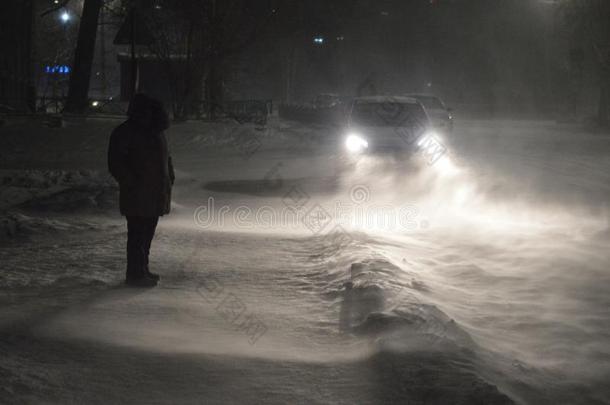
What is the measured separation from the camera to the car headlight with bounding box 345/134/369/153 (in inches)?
731

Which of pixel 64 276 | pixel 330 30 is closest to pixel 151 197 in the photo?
pixel 64 276

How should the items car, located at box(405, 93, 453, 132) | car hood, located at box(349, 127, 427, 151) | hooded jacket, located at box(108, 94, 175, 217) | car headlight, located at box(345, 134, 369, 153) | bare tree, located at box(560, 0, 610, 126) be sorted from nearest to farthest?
hooded jacket, located at box(108, 94, 175, 217), car hood, located at box(349, 127, 427, 151), car headlight, located at box(345, 134, 369, 153), car, located at box(405, 93, 453, 132), bare tree, located at box(560, 0, 610, 126)

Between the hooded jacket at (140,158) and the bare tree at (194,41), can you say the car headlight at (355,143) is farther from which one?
the hooded jacket at (140,158)

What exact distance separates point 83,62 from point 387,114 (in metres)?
11.3

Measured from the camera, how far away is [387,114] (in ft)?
62.8

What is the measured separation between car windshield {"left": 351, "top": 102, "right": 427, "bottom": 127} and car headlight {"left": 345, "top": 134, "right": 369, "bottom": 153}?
359 millimetres

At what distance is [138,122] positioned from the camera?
7.10 meters

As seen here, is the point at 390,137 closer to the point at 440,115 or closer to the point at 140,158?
the point at 440,115

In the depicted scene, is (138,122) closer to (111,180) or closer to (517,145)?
(111,180)

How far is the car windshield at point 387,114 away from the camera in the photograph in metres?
18.8

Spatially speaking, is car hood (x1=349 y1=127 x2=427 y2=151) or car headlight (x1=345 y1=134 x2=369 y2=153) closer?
car hood (x1=349 y1=127 x2=427 y2=151)

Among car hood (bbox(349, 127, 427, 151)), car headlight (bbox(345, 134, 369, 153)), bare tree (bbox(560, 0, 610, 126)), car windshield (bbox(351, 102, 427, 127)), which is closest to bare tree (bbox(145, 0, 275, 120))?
car windshield (bbox(351, 102, 427, 127))

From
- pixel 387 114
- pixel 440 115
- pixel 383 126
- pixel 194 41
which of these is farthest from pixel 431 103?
pixel 383 126

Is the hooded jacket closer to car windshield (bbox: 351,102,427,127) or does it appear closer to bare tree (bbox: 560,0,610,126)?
car windshield (bbox: 351,102,427,127)
